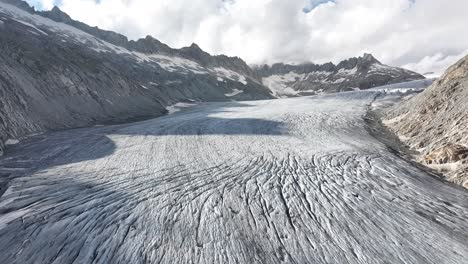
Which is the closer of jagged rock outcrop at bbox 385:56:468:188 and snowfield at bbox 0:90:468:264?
snowfield at bbox 0:90:468:264

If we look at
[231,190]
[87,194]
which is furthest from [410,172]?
[87,194]

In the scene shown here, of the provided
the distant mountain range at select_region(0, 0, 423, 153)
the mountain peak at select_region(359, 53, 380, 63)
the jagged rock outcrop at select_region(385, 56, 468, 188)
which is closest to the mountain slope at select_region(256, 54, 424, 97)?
the mountain peak at select_region(359, 53, 380, 63)

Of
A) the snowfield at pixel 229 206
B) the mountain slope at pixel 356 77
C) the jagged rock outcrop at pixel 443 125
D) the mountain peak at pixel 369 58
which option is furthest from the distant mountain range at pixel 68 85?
the mountain peak at pixel 369 58

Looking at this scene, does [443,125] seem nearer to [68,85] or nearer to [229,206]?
[229,206]

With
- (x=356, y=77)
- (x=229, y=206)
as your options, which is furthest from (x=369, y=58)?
(x=229, y=206)

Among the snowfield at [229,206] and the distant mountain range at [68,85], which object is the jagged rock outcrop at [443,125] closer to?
the snowfield at [229,206]

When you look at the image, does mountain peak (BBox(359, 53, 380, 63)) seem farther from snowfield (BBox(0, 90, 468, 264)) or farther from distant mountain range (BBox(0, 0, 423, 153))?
snowfield (BBox(0, 90, 468, 264))
